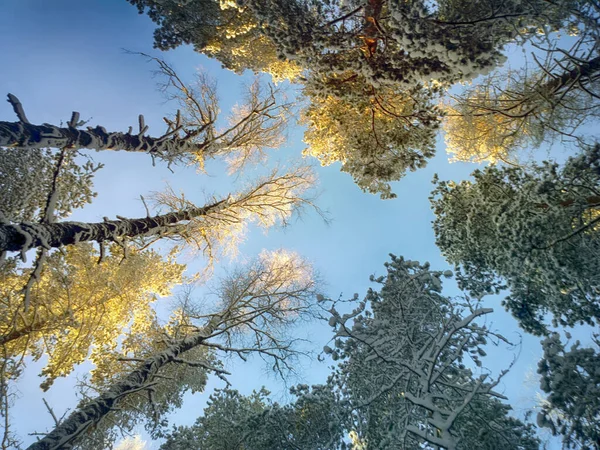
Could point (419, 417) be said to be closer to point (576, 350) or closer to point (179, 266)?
point (576, 350)

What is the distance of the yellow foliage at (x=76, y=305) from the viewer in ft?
21.5

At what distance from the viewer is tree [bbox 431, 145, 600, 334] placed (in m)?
4.77

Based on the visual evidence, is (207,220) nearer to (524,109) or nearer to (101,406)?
(101,406)

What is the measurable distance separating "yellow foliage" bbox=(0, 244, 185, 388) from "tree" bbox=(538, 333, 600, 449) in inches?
314

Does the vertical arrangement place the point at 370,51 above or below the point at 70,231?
above

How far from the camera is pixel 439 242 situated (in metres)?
7.96

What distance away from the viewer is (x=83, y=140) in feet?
17.4

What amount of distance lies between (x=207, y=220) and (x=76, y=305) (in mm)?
3868

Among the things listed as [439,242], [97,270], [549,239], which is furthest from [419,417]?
[97,270]

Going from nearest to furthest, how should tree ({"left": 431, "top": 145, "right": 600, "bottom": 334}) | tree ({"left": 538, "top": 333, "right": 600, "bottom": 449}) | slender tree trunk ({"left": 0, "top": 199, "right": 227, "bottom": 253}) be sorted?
tree ({"left": 538, "top": 333, "right": 600, "bottom": 449}) < slender tree trunk ({"left": 0, "top": 199, "right": 227, "bottom": 253}) < tree ({"left": 431, "top": 145, "right": 600, "bottom": 334})

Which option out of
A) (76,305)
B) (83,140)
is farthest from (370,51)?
(76,305)

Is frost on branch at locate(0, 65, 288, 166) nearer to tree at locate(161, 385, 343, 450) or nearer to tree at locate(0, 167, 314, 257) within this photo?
tree at locate(0, 167, 314, 257)

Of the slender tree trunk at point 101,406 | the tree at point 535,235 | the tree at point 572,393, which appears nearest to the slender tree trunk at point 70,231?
the slender tree trunk at point 101,406

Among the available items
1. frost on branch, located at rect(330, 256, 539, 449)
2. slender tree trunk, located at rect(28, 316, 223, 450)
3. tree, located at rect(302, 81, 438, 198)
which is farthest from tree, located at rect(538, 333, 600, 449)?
slender tree trunk, located at rect(28, 316, 223, 450)
